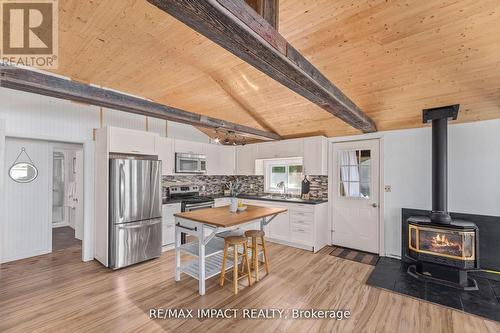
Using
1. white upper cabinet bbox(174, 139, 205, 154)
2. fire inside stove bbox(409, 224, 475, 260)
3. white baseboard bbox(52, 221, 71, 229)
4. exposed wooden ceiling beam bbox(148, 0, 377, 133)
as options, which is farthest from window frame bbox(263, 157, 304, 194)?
white baseboard bbox(52, 221, 71, 229)

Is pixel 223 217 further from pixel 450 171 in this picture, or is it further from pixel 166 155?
pixel 450 171

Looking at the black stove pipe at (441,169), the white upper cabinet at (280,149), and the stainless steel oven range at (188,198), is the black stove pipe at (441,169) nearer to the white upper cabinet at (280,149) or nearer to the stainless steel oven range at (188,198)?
the white upper cabinet at (280,149)

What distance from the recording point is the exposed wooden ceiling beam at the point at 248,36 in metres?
1.17

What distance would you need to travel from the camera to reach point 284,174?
5.34 meters

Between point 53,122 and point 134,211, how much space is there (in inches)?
74.5

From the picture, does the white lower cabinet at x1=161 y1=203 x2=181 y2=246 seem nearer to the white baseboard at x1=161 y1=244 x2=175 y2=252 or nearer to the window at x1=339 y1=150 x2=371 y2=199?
the white baseboard at x1=161 y1=244 x2=175 y2=252

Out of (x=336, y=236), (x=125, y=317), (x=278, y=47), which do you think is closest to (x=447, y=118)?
(x=336, y=236)

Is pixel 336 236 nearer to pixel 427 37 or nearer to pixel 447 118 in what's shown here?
pixel 447 118

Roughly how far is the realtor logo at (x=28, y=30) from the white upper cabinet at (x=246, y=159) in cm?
378

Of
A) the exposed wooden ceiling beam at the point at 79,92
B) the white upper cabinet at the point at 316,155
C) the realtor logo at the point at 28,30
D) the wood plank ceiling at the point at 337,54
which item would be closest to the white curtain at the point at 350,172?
the white upper cabinet at the point at 316,155

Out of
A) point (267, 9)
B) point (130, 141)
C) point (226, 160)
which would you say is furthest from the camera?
point (226, 160)

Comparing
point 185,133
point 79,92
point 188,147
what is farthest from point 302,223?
point 79,92

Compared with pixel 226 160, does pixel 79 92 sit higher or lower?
higher

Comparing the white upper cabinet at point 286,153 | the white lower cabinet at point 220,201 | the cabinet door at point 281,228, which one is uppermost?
the white upper cabinet at point 286,153
